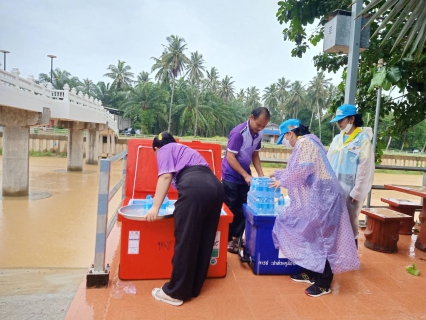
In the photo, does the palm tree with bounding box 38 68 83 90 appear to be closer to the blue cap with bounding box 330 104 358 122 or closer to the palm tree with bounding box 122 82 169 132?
the palm tree with bounding box 122 82 169 132

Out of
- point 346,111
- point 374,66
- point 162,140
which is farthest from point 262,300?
point 374,66

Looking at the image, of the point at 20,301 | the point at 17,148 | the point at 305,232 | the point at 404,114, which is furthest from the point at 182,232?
the point at 17,148

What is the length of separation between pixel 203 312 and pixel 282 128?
159 centimetres

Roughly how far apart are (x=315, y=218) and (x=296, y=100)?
45.9m

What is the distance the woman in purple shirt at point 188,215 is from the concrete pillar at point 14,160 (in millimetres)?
11726

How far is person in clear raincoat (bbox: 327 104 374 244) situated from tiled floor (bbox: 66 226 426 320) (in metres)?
0.59

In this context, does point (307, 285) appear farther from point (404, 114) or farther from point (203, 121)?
point (203, 121)

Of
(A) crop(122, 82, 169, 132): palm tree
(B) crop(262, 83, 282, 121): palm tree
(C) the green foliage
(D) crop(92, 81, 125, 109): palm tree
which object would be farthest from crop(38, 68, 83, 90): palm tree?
(C) the green foliage

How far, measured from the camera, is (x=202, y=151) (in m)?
3.56

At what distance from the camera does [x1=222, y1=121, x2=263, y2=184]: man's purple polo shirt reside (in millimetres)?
3275

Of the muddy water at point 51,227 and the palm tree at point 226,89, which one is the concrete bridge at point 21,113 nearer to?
the muddy water at point 51,227

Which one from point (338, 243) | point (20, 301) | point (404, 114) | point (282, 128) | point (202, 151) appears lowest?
point (20, 301)

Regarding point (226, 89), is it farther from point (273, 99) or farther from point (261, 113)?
point (261, 113)

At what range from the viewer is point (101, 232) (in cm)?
257
